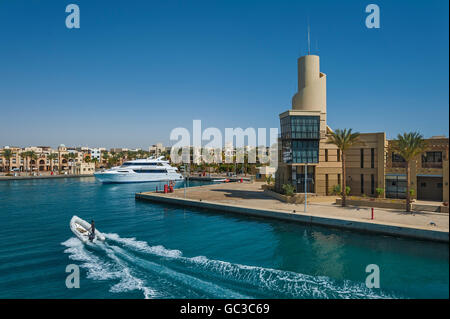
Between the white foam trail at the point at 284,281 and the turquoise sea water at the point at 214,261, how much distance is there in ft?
0.18

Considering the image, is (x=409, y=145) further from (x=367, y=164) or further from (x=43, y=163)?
(x=43, y=163)

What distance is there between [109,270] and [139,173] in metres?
87.2

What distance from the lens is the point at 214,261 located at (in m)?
19.3

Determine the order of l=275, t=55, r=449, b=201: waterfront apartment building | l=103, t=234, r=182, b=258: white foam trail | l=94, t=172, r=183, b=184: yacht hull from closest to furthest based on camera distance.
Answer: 1. l=103, t=234, r=182, b=258: white foam trail
2. l=275, t=55, r=449, b=201: waterfront apartment building
3. l=94, t=172, r=183, b=184: yacht hull

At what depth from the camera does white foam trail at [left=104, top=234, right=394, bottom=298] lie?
1437 centimetres

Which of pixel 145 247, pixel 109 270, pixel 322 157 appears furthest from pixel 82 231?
pixel 322 157

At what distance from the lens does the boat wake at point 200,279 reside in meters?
14.9

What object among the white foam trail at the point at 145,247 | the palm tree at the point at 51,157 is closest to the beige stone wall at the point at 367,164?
the white foam trail at the point at 145,247

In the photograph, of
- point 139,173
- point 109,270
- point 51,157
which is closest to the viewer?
point 109,270

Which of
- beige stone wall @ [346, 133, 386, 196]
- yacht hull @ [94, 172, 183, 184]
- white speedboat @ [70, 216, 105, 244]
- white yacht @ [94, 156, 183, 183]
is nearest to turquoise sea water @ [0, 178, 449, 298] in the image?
white speedboat @ [70, 216, 105, 244]

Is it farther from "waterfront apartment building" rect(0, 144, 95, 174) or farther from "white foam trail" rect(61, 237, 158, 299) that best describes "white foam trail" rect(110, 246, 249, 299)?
"waterfront apartment building" rect(0, 144, 95, 174)

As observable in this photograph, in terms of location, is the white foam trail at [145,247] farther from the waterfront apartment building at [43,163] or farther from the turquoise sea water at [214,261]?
the waterfront apartment building at [43,163]
